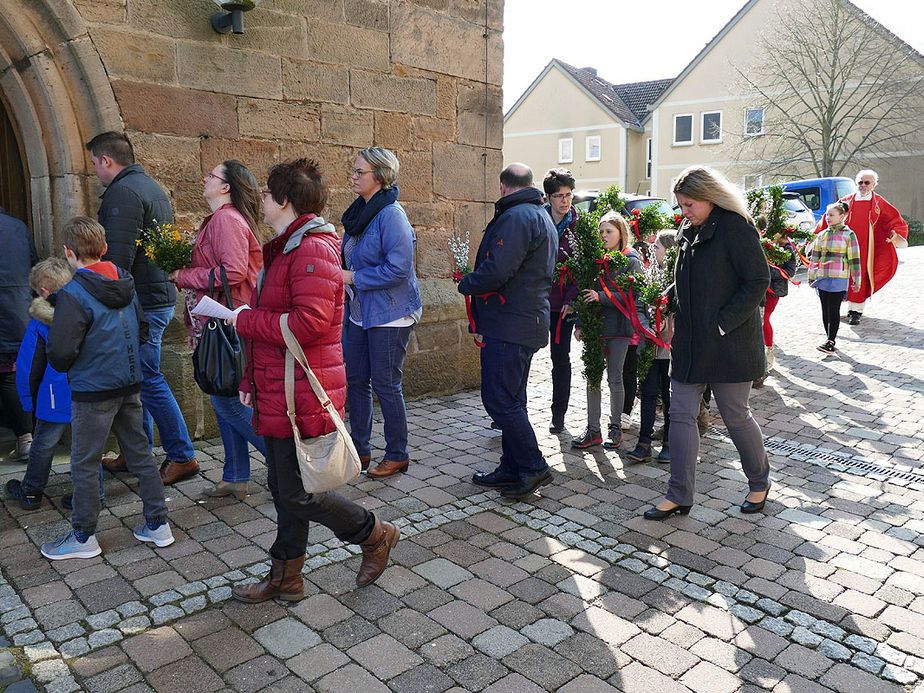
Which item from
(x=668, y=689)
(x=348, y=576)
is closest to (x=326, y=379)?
(x=348, y=576)

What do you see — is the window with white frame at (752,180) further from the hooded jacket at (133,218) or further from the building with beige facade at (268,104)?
the hooded jacket at (133,218)

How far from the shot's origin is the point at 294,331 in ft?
10.5

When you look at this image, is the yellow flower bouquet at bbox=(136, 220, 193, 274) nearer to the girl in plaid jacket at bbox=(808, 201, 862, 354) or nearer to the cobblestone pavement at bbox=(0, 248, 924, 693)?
the cobblestone pavement at bbox=(0, 248, 924, 693)

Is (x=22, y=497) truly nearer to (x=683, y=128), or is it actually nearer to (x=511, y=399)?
(x=511, y=399)

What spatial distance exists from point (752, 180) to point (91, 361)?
32.6 m

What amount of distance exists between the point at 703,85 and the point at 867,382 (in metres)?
30.3

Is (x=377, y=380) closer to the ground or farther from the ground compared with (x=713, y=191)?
closer to the ground

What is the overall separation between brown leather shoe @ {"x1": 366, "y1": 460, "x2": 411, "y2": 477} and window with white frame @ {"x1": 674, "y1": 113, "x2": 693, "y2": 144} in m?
33.5

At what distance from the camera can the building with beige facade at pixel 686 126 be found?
103ft

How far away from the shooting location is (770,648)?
3.20 m

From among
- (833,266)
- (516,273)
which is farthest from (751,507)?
(833,266)

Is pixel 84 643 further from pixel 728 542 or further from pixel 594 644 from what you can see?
pixel 728 542

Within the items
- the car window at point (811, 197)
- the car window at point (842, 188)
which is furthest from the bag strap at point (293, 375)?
the car window at point (842, 188)

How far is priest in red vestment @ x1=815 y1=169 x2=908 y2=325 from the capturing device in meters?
10.1
